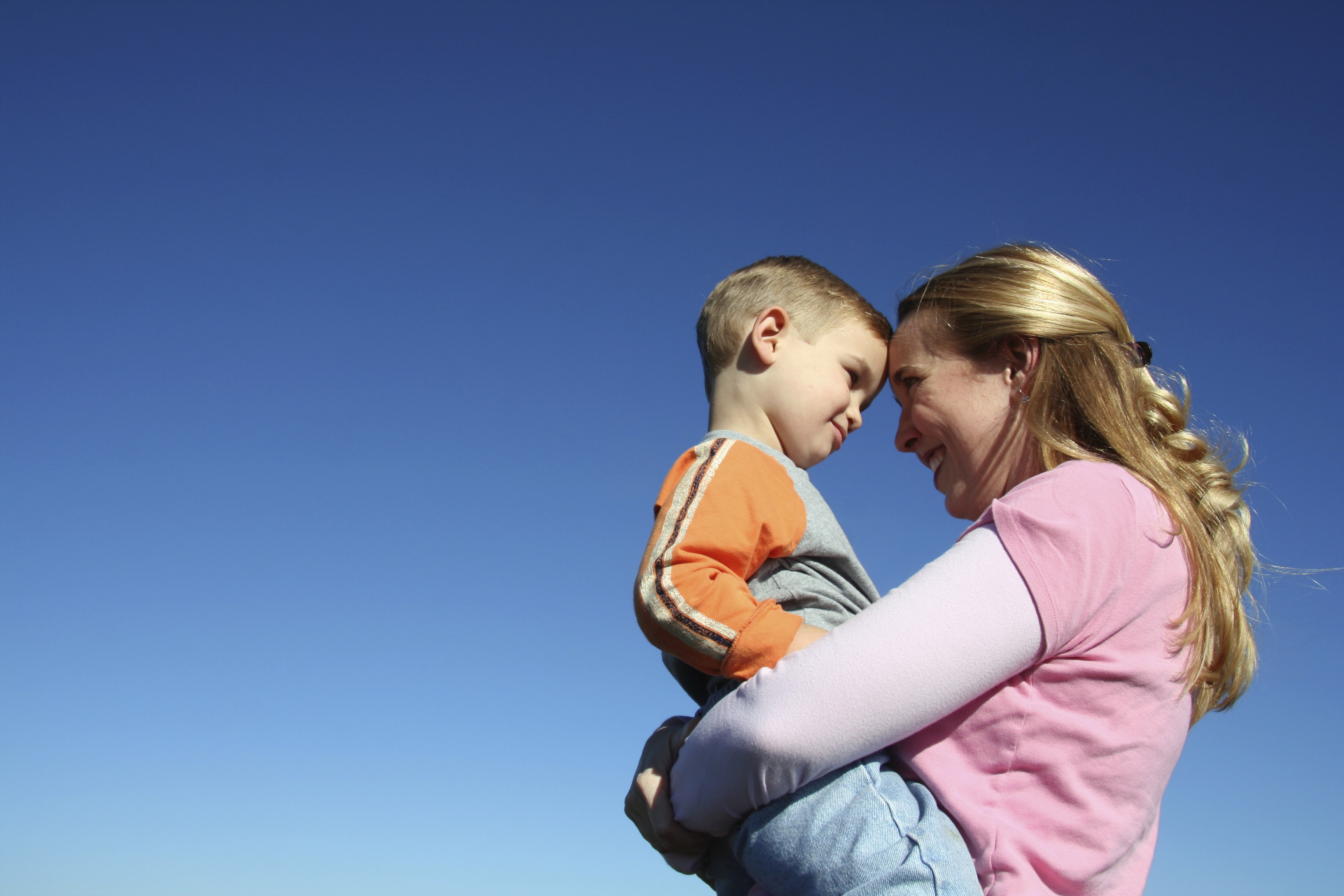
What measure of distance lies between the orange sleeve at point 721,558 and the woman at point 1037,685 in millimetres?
295

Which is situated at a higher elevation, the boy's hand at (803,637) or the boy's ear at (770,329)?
the boy's ear at (770,329)

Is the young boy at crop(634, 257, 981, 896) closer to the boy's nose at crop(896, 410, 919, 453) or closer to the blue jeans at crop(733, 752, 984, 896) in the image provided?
the blue jeans at crop(733, 752, 984, 896)

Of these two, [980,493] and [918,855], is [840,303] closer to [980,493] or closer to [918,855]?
[980,493]

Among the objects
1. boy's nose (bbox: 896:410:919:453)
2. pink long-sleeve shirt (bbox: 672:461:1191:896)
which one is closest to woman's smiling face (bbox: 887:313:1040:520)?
boy's nose (bbox: 896:410:919:453)

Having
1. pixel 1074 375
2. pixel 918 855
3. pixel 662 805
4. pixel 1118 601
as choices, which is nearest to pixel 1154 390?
pixel 1074 375

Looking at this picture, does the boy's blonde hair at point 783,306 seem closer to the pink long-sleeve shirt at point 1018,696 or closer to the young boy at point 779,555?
the young boy at point 779,555

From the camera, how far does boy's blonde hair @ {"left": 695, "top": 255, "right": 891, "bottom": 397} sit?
344 cm

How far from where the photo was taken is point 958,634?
1845 mm

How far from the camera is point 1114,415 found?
252 cm

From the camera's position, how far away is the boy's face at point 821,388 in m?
3.29

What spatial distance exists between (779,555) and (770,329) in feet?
3.09

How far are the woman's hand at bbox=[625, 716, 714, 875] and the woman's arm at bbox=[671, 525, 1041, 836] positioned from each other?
40 centimetres

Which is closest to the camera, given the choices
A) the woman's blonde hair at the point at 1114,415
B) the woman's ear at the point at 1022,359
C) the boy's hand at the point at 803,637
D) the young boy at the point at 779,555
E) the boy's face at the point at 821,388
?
the young boy at the point at 779,555

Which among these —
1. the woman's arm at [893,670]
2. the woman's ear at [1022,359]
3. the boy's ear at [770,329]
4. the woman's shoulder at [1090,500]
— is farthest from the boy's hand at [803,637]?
the boy's ear at [770,329]
